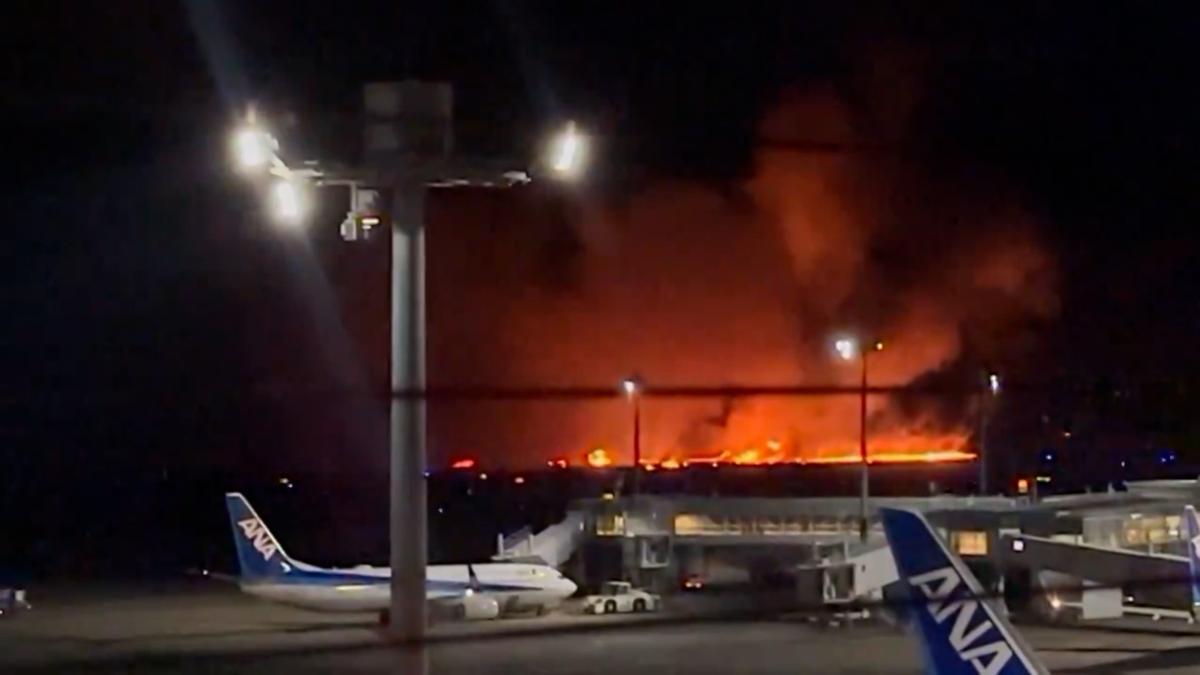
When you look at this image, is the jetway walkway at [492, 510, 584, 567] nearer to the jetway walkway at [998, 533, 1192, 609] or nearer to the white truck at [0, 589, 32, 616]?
the white truck at [0, 589, 32, 616]

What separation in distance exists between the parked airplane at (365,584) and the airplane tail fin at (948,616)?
10.8 metres

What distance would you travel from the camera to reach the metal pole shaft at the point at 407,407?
5.36m

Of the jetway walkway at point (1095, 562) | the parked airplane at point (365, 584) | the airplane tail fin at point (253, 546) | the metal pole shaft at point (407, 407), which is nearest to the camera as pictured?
the metal pole shaft at point (407, 407)

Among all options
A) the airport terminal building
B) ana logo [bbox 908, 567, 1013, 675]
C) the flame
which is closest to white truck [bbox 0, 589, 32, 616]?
the airport terminal building

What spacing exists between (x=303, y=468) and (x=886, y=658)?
750cm

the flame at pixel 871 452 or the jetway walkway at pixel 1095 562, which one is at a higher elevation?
the flame at pixel 871 452

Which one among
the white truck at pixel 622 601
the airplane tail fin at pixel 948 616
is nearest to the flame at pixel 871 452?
the white truck at pixel 622 601

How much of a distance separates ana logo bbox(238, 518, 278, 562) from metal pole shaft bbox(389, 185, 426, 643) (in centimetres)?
1136

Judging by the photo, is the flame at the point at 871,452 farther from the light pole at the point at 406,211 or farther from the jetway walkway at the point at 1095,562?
the light pole at the point at 406,211

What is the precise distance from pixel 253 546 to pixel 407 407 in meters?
11.8

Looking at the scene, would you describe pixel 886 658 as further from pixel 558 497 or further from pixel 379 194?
pixel 558 497

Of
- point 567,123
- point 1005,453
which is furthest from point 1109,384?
point 1005,453

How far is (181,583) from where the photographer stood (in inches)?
816

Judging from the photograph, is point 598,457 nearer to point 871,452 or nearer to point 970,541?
point 970,541
